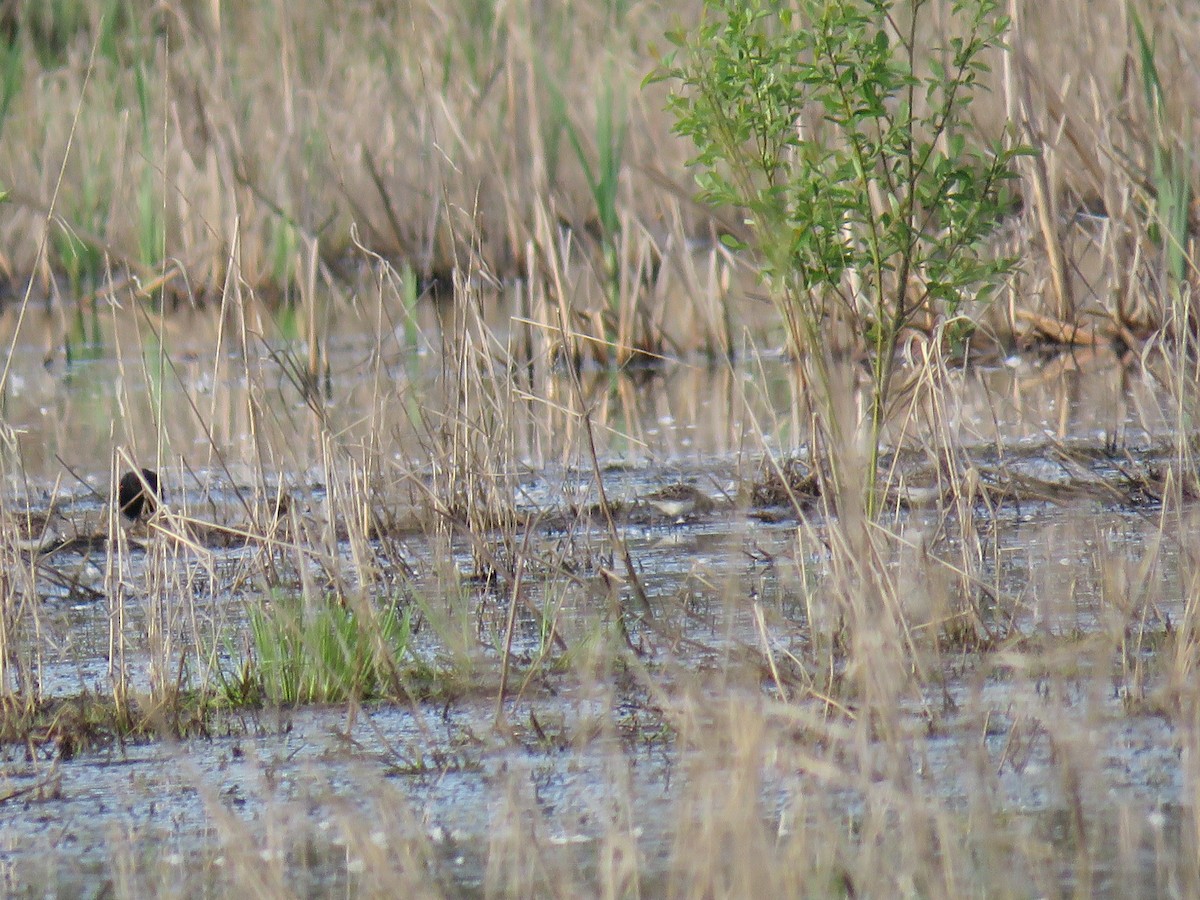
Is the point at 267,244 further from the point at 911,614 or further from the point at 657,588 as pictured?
the point at 911,614

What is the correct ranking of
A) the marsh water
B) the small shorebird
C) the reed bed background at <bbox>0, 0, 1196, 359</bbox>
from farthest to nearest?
1. the reed bed background at <bbox>0, 0, 1196, 359</bbox>
2. the small shorebird
3. the marsh water

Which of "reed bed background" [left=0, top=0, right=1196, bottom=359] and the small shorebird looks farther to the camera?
"reed bed background" [left=0, top=0, right=1196, bottom=359]

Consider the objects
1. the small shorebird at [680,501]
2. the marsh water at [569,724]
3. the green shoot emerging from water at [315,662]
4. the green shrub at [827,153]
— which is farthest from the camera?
the small shorebird at [680,501]

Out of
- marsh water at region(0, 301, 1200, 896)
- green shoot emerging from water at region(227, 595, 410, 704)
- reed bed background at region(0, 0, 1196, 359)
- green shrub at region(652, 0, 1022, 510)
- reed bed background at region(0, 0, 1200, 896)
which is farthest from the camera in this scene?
reed bed background at region(0, 0, 1196, 359)

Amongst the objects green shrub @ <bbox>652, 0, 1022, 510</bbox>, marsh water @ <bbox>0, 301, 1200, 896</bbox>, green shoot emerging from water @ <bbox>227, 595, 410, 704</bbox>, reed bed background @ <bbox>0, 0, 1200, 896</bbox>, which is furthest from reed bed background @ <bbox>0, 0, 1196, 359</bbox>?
green shoot emerging from water @ <bbox>227, 595, 410, 704</bbox>

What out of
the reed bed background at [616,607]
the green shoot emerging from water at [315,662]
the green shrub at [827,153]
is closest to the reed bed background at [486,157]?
the reed bed background at [616,607]

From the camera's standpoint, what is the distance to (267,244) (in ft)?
35.5

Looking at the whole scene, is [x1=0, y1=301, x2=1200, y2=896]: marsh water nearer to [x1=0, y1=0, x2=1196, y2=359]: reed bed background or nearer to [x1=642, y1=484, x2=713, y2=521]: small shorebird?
[x1=642, y1=484, x2=713, y2=521]: small shorebird

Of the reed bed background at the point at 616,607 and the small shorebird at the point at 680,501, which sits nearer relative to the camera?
the reed bed background at the point at 616,607

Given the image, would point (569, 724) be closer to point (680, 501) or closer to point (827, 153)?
point (827, 153)

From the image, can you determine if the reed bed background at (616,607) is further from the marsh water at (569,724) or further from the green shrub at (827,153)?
the green shrub at (827,153)

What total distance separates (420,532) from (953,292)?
1.66m

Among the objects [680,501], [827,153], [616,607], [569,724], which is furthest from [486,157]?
[569,724]

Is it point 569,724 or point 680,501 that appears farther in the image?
point 680,501
